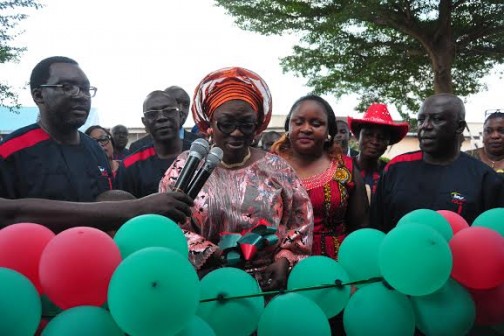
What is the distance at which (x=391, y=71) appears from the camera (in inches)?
631

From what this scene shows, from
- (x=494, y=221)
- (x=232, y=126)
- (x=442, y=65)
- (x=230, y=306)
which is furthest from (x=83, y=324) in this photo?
(x=442, y=65)

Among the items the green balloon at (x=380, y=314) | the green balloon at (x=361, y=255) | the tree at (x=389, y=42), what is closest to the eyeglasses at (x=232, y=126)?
the green balloon at (x=361, y=255)

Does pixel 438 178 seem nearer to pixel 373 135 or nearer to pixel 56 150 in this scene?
pixel 373 135

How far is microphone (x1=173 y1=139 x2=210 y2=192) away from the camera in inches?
80.7

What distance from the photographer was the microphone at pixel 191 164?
2.05 metres

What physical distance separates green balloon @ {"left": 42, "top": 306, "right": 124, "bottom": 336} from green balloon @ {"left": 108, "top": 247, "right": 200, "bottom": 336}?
75 millimetres

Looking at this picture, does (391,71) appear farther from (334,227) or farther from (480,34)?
(334,227)

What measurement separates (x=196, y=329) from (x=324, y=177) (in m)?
1.74

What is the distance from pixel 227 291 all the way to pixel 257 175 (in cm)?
71

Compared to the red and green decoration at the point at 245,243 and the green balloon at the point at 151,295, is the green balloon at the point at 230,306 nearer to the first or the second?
the red and green decoration at the point at 245,243

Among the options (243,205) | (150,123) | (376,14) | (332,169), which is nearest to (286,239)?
(243,205)

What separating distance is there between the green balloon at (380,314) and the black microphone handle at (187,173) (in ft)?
2.59

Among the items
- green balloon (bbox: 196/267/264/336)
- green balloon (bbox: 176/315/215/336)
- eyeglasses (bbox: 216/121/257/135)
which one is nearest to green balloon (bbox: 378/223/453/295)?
green balloon (bbox: 196/267/264/336)

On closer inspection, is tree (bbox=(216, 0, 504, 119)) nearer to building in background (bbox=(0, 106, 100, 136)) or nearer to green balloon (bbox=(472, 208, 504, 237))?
building in background (bbox=(0, 106, 100, 136))
